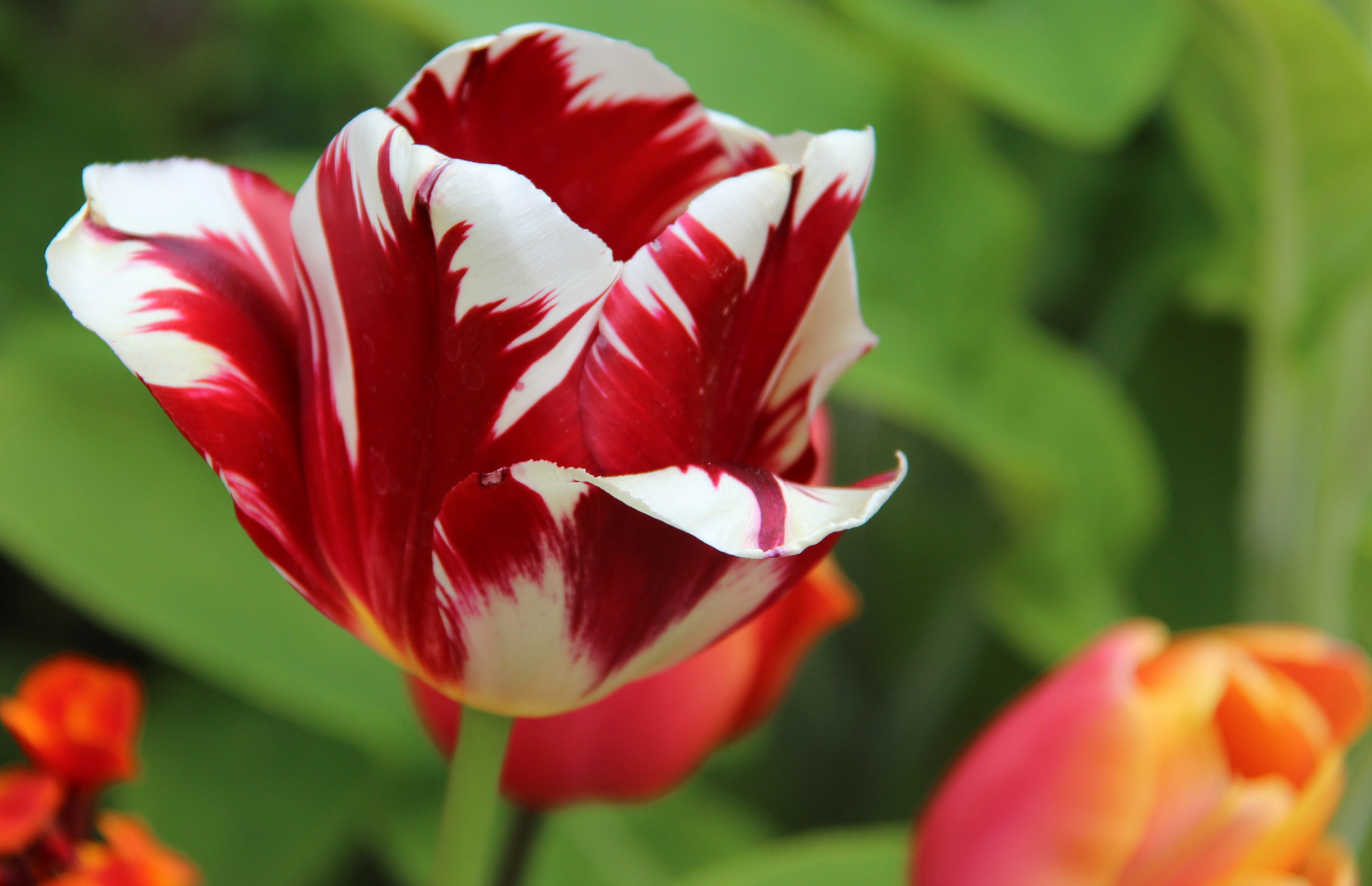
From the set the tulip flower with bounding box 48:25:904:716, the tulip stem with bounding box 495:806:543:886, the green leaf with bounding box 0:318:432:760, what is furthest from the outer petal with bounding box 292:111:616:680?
the green leaf with bounding box 0:318:432:760

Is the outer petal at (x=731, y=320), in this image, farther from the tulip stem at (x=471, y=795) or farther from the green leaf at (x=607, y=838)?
the green leaf at (x=607, y=838)

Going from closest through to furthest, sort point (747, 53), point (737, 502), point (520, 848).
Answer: point (737, 502)
point (520, 848)
point (747, 53)

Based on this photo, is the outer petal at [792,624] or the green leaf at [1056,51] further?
the green leaf at [1056,51]

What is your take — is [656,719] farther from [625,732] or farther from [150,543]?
[150,543]

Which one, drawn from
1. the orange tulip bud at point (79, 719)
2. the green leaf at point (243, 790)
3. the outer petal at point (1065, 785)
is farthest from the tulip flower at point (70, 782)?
the green leaf at point (243, 790)

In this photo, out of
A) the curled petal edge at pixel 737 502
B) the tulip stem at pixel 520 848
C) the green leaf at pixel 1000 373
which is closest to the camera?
the curled petal edge at pixel 737 502

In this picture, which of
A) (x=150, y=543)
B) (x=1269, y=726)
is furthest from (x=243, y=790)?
(x=1269, y=726)
